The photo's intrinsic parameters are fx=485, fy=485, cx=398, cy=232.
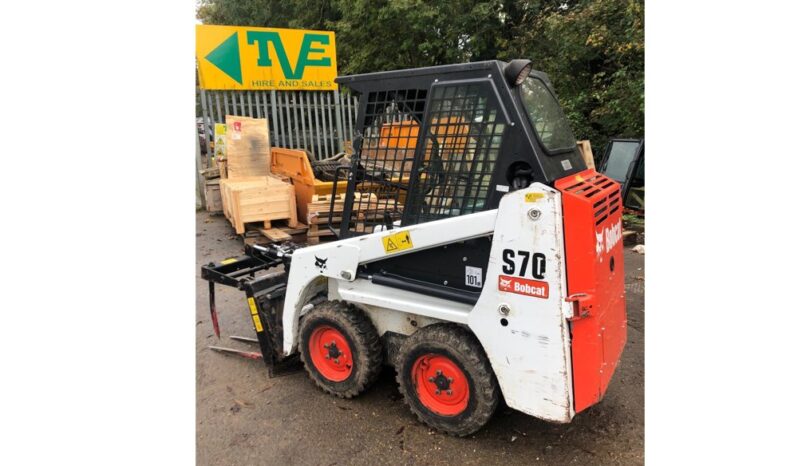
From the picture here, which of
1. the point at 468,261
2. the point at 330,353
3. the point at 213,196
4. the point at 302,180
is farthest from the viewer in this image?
the point at 213,196

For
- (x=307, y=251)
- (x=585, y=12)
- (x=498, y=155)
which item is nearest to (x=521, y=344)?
(x=498, y=155)

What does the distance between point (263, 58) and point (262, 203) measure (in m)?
4.48

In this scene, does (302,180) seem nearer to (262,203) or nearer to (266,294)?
(262,203)

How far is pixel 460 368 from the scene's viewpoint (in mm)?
2744

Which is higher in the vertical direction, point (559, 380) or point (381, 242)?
point (381, 242)

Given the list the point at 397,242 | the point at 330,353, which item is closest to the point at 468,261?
the point at 397,242

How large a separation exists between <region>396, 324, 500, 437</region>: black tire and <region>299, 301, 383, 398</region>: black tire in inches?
10.4

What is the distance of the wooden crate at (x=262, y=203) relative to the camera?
698 cm

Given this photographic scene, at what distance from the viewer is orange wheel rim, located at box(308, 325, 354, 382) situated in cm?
331

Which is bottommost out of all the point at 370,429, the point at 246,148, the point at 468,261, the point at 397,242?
the point at 370,429

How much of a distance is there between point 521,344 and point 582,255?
0.56 metres

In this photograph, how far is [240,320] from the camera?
187 inches

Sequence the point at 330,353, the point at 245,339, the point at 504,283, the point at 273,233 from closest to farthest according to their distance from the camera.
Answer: the point at 504,283 → the point at 330,353 → the point at 245,339 → the point at 273,233

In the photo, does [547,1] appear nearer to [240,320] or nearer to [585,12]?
[585,12]
